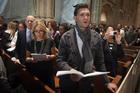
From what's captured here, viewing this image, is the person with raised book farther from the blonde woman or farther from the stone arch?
the stone arch

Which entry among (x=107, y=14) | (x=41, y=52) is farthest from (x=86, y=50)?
(x=107, y=14)

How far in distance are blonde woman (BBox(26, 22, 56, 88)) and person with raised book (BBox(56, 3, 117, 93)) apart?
3.71 feet

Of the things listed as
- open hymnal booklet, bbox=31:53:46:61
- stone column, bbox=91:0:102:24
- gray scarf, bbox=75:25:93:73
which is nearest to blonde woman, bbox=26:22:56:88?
open hymnal booklet, bbox=31:53:46:61

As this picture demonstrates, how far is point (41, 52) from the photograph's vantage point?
416 centimetres

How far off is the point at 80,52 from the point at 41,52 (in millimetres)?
1411

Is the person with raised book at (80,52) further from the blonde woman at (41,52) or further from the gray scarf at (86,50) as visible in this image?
the blonde woman at (41,52)

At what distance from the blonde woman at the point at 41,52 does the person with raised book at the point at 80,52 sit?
1.13m

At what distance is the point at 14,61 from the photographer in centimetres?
474

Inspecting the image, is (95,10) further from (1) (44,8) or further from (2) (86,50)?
(2) (86,50)

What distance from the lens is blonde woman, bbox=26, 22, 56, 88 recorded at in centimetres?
401

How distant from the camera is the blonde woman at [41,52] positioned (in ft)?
13.2

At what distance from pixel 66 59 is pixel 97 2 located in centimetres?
1532

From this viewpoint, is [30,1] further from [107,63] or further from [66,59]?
[66,59]

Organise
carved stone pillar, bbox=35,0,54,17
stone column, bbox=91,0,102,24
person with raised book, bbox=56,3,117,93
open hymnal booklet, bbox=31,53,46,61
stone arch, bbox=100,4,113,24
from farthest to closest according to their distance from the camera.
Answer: stone arch, bbox=100,4,113,24, stone column, bbox=91,0,102,24, carved stone pillar, bbox=35,0,54,17, open hymnal booklet, bbox=31,53,46,61, person with raised book, bbox=56,3,117,93
